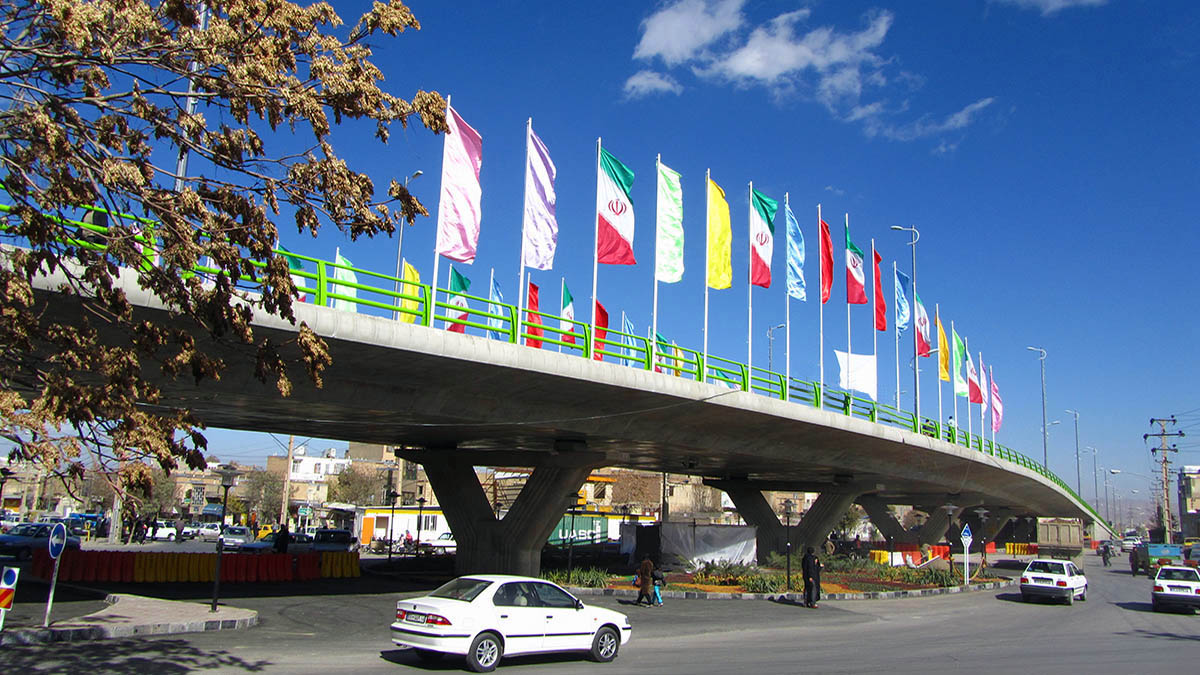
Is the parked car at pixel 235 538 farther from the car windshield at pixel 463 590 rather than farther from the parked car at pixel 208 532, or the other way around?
the car windshield at pixel 463 590

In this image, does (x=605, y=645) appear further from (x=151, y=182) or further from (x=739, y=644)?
(x=151, y=182)

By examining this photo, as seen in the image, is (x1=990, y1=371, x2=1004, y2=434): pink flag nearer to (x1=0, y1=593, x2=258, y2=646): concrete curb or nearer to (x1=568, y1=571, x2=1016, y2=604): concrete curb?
(x1=568, y1=571, x2=1016, y2=604): concrete curb

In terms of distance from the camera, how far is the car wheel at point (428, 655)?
13.1m

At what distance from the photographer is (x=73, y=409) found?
7941 mm

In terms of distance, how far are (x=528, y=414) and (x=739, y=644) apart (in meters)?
9.04

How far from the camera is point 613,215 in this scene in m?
24.8

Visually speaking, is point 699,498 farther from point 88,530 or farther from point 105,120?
point 105,120

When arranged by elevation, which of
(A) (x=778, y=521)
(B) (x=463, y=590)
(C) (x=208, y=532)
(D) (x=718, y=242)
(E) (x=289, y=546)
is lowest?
(C) (x=208, y=532)

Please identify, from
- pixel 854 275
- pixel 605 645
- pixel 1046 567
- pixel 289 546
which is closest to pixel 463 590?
pixel 605 645

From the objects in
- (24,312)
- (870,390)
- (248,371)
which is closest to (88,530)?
(248,371)

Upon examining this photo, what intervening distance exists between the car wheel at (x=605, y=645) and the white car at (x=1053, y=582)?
2306 centimetres

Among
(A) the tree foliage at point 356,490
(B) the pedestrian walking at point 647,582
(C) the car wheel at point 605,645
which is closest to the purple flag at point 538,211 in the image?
(B) the pedestrian walking at point 647,582

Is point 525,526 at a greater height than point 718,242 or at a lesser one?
lesser

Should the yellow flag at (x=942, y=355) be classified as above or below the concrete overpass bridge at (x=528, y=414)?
above
